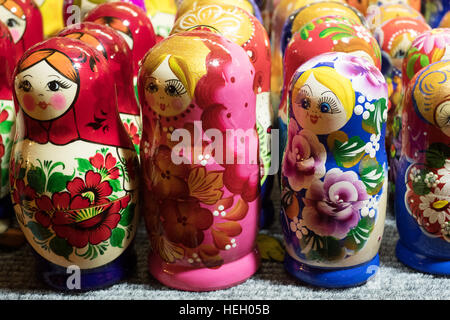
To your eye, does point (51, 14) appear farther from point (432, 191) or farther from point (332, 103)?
point (432, 191)

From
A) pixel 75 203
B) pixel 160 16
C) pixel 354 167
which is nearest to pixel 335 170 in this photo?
pixel 354 167

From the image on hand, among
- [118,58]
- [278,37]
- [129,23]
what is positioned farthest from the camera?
[278,37]

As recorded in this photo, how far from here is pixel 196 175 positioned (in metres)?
0.83

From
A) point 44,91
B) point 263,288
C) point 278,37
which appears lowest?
point 263,288

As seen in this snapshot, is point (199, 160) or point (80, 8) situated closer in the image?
point (199, 160)

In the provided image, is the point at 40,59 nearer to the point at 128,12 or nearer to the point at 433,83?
the point at 128,12

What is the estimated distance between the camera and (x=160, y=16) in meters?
1.25

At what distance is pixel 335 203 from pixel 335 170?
49 millimetres

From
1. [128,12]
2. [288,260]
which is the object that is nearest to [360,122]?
[288,260]

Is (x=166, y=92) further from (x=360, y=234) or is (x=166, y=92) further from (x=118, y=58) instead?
(x=360, y=234)

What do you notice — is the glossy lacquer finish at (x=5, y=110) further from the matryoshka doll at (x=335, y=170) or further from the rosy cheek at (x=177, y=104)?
the matryoshka doll at (x=335, y=170)

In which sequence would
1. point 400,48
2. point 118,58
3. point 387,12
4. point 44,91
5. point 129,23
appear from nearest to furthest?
1. point 44,91
2. point 118,58
3. point 129,23
4. point 400,48
5. point 387,12

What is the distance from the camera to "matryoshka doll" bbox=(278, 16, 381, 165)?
97 centimetres

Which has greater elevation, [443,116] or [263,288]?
[443,116]
